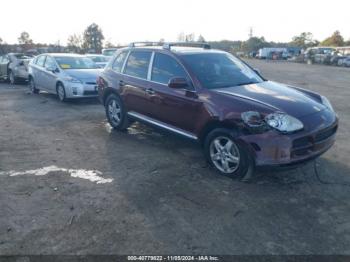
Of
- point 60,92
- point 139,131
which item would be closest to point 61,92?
point 60,92

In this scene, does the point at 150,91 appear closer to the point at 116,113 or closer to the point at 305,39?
the point at 116,113

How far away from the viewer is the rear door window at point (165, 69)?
17.9ft

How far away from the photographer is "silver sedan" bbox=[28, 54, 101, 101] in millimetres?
10383

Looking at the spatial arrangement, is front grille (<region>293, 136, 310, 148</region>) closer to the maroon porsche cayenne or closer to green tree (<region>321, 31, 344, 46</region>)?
the maroon porsche cayenne

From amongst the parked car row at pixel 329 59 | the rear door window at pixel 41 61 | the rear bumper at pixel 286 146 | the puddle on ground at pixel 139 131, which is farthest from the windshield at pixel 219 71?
the parked car row at pixel 329 59

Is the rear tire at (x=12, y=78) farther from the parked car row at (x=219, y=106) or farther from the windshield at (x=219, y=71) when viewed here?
the windshield at (x=219, y=71)

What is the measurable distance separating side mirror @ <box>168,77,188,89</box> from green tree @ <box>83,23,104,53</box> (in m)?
49.7

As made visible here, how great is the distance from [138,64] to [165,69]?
0.88 metres

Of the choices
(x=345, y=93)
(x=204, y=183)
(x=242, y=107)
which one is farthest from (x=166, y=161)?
(x=345, y=93)

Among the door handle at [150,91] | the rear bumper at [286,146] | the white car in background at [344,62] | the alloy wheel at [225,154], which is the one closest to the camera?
the rear bumper at [286,146]

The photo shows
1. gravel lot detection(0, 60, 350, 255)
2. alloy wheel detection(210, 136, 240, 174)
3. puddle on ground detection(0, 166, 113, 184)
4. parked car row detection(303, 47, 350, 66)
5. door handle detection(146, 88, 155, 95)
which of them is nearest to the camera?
gravel lot detection(0, 60, 350, 255)

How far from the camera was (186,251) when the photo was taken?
124 inches

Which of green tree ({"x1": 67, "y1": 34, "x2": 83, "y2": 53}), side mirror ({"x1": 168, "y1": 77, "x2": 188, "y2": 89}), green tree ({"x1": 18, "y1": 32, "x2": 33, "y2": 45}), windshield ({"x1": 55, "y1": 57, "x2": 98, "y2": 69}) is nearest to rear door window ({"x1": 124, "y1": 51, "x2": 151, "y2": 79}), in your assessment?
side mirror ({"x1": 168, "y1": 77, "x2": 188, "y2": 89})

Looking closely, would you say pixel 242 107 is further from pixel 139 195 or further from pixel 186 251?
pixel 186 251
